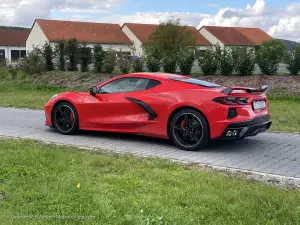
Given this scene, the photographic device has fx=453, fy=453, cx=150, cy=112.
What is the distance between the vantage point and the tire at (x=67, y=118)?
893 centimetres

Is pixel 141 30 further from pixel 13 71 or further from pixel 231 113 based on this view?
pixel 231 113

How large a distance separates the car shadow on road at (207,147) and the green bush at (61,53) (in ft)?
44.1

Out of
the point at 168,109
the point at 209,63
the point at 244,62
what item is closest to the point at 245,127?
the point at 168,109

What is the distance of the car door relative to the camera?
8172mm

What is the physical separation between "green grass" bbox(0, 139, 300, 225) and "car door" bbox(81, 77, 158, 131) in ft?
6.10

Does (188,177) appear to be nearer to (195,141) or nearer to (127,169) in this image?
(127,169)

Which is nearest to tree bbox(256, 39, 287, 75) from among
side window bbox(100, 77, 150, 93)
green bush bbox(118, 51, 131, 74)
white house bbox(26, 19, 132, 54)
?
green bush bbox(118, 51, 131, 74)

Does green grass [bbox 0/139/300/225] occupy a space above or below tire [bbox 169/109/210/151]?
below

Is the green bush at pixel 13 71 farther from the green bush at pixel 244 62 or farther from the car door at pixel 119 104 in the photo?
the car door at pixel 119 104

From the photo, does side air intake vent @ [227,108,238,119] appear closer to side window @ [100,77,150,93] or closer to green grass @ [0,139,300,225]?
green grass @ [0,139,300,225]

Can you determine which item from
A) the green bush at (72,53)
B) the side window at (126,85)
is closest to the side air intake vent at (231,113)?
the side window at (126,85)

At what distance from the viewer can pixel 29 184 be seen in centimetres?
516

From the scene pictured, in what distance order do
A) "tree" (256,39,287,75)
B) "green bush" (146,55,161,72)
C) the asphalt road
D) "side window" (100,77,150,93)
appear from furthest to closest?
1. "green bush" (146,55,161,72)
2. "tree" (256,39,287,75)
3. "side window" (100,77,150,93)
4. the asphalt road

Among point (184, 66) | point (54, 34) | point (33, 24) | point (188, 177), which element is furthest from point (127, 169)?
point (33, 24)
